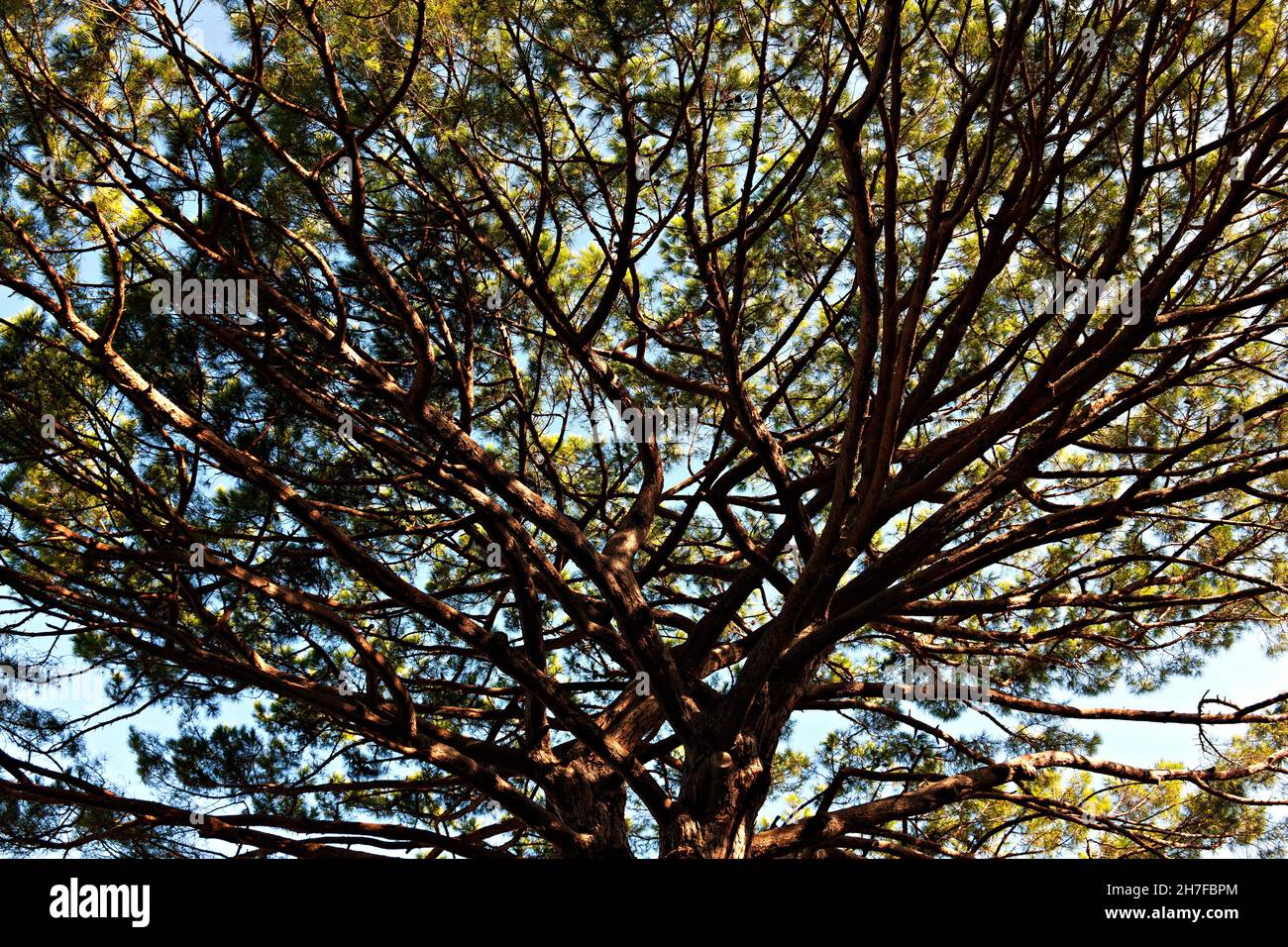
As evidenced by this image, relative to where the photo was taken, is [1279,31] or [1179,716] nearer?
[1279,31]

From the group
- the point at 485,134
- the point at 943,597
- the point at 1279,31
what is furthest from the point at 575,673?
the point at 1279,31

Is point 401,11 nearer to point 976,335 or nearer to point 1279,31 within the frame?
point 976,335

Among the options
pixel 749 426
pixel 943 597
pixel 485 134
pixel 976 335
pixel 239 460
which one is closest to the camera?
pixel 239 460

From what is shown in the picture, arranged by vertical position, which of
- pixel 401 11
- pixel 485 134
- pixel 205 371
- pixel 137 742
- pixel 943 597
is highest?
pixel 401 11

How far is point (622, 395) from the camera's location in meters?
4.38

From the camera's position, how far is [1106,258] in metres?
2.83

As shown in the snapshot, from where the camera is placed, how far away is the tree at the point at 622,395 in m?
3.33

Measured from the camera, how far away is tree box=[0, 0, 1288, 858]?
131 inches

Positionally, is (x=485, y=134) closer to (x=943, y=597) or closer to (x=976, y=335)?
(x=976, y=335)
